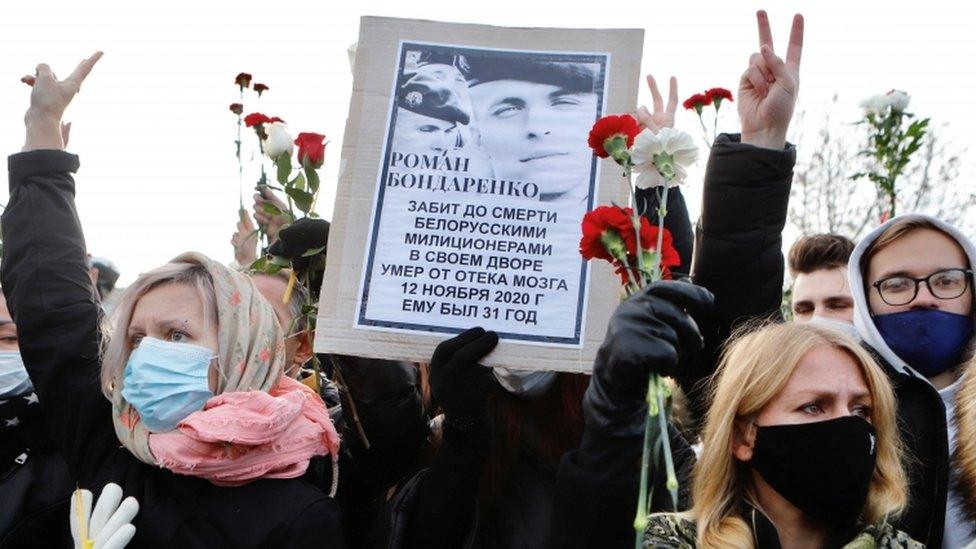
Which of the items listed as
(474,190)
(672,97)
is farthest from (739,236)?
(672,97)

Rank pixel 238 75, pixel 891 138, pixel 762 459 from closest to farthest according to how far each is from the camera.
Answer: pixel 762 459, pixel 238 75, pixel 891 138

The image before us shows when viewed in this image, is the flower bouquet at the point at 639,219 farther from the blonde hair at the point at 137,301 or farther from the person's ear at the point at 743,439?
the blonde hair at the point at 137,301

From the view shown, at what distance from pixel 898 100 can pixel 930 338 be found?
179 cm

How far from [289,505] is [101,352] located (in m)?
0.73

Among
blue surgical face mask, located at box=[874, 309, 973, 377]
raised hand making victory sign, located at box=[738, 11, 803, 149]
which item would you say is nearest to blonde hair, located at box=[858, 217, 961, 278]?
blue surgical face mask, located at box=[874, 309, 973, 377]

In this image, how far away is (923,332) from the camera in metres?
2.97

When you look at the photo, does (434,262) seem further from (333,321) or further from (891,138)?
→ (891,138)

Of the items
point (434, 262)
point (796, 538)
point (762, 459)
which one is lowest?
point (796, 538)

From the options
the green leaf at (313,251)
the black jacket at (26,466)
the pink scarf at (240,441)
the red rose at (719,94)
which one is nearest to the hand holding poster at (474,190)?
the pink scarf at (240,441)

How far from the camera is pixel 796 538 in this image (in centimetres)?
245

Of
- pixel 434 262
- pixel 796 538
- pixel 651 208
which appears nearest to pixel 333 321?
pixel 434 262

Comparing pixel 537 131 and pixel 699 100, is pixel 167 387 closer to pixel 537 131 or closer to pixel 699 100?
pixel 537 131

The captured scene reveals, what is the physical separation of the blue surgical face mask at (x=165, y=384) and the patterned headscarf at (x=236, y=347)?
4cm

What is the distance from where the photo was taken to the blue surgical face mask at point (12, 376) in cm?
353
